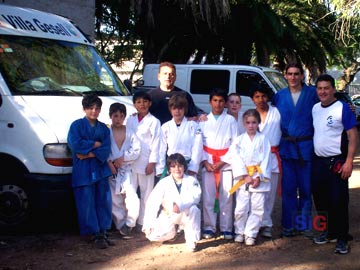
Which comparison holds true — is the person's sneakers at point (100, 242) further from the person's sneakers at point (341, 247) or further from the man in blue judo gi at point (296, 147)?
the person's sneakers at point (341, 247)

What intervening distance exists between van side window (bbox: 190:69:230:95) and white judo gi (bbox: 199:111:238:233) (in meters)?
6.77

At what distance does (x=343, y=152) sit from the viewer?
523 centimetres

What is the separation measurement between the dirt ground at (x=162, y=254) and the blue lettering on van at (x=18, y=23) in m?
2.44

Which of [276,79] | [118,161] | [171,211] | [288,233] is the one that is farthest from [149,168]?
[276,79]

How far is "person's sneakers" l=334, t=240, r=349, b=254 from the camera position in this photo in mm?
5211

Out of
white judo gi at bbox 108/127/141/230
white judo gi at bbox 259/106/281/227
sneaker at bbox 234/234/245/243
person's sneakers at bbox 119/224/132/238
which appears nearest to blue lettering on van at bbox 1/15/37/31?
white judo gi at bbox 108/127/141/230

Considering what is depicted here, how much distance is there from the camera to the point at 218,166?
222 inches

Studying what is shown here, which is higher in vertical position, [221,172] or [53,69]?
[53,69]

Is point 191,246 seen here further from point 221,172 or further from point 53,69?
point 53,69

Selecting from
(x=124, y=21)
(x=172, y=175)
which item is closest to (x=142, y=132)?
(x=172, y=175)

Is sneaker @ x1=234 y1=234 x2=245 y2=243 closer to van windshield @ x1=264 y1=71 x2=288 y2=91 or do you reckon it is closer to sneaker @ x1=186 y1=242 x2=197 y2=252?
sneaker @ x1=186 y1=242 x2=197 y2=252

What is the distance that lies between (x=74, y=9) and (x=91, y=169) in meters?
7.70

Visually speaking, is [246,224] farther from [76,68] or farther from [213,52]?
[213,52]

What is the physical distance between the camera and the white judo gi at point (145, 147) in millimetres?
5715
